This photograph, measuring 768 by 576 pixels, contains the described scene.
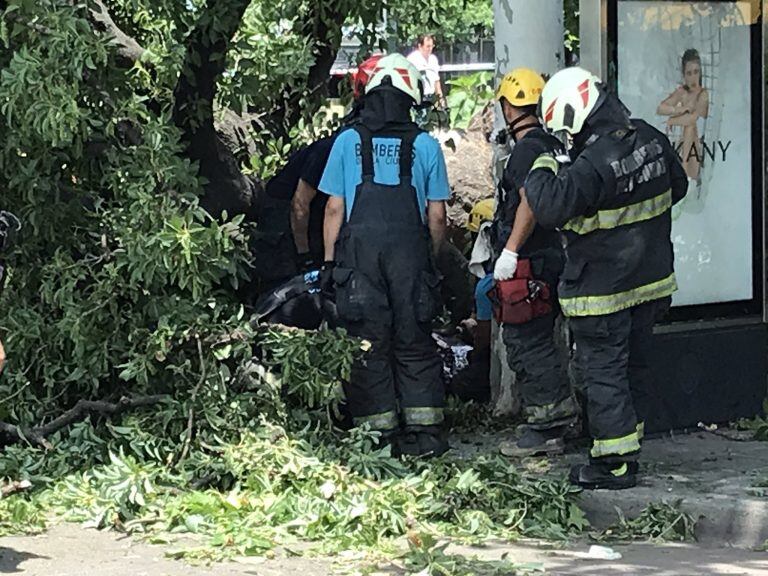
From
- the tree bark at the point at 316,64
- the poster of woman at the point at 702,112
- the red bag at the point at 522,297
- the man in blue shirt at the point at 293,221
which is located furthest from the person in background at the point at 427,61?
the red bag at the point at 522,297

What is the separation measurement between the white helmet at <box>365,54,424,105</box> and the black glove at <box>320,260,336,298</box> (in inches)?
34.4

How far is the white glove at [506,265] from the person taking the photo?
7.28m

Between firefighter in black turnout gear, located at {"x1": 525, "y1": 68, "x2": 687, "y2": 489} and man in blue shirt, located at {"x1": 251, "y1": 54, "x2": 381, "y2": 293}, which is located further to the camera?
man in blue shirt, located at {"x1": 251, "y1": 54, "x2": 381, "y2": 293}

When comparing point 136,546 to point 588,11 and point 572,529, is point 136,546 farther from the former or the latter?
point 588,11

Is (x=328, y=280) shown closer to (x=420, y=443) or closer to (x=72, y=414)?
(x=420, y=443)

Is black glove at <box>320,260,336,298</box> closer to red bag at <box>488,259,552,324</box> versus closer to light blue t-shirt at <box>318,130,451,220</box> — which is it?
light blue t-shirt at <box>318,130,451,220</box>

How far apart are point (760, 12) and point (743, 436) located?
2.29 meters

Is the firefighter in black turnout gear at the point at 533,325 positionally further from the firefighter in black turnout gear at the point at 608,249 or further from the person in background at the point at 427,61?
the person in background at the point at 427,61

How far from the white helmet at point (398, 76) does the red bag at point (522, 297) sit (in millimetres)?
1001

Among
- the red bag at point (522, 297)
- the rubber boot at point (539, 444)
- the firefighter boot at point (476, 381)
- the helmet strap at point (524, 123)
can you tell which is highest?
the helmet strap at point (524, 123)

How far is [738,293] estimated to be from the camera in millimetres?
8211

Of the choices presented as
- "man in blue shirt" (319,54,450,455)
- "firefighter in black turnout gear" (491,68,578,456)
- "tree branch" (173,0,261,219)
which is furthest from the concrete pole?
"tree branch" (173,0,261,219)

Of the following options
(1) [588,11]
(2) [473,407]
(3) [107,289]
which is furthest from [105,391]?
(1) [588,11]

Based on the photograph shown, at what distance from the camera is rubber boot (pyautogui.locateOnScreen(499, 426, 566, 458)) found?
755 centimetres
